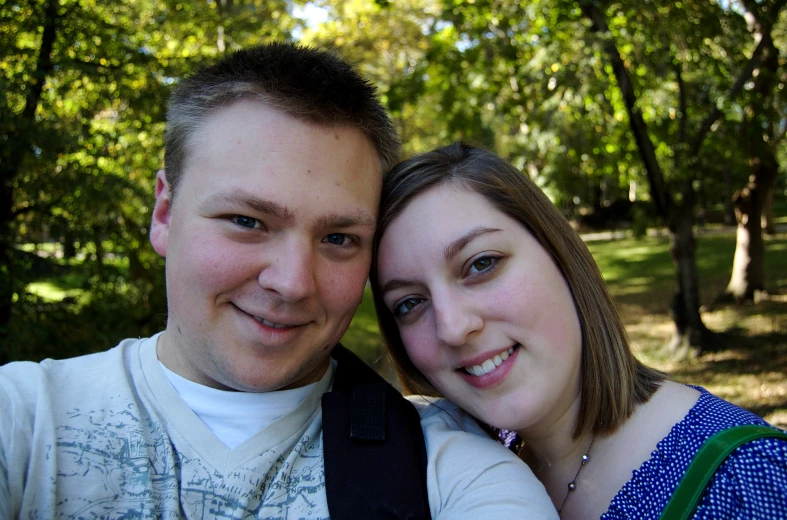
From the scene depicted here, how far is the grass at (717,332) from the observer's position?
7.71 metres

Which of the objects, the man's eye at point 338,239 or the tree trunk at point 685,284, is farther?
the tree trunk at point 685,284

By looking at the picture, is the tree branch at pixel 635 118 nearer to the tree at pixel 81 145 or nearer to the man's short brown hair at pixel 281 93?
the tree at pixel 81 145

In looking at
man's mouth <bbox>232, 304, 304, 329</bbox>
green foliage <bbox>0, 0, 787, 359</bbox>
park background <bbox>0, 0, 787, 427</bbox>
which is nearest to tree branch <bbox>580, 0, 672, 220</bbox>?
park background <bbox>0, 0, 787, 427</bbox>

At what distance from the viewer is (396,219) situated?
7.22ft

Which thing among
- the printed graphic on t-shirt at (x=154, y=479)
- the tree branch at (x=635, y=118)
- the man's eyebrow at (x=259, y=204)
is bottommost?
the printed graphic on t-shirt at (x=154, y=479)

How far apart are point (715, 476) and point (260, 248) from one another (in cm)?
141

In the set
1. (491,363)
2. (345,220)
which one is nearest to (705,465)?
(491,363)

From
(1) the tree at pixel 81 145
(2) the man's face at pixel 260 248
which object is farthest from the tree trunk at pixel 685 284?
(2) the man's face at pixel 260 248

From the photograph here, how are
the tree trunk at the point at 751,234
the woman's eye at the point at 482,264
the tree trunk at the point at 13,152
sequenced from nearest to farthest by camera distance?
the woman's eye at the point at 482,264 < the tree trunk at the point at 13,152 < the tree trunk at the point at 751,234

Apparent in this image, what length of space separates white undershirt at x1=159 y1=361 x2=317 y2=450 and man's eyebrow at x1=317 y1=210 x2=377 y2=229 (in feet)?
1.79

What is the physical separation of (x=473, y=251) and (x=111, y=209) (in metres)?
3.33

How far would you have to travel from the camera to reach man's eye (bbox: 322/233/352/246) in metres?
1.99

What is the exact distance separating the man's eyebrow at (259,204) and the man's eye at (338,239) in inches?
6.9

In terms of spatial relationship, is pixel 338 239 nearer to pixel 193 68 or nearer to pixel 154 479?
pixel 154 479
